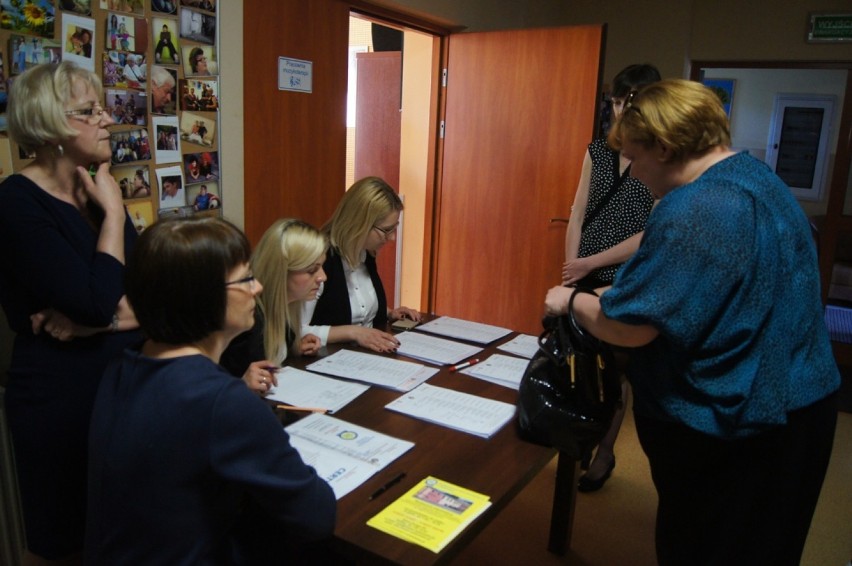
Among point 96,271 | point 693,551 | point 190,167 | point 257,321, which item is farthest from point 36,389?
point 693,551

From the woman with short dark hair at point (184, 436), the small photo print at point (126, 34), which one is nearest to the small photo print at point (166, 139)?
the small photo print at point (126, 34)

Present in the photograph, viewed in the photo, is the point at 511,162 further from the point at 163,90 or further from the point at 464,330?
the point at 163,90

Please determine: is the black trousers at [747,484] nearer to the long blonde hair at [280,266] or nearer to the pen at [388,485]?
the pen at [388,485]

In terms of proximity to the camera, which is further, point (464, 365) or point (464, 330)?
point (464, 330)

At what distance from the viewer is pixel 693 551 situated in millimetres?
1385

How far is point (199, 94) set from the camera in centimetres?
238

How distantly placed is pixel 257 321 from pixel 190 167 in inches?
36.7

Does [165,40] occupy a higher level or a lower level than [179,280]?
higher

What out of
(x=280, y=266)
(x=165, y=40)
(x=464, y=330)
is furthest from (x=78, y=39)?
(x=464, y=330)

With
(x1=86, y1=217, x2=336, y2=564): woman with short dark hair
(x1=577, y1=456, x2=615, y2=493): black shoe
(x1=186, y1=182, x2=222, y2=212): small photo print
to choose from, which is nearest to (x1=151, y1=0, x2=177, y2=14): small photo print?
(x1=186, y1=182, x2=222, y2=212): small photo print

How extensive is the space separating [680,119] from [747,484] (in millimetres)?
721

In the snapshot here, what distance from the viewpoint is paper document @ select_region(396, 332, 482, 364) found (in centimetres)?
192

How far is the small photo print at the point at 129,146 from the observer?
2.13 metres

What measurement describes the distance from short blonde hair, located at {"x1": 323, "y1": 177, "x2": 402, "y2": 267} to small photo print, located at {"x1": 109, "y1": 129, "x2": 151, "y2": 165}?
2.21 feet
